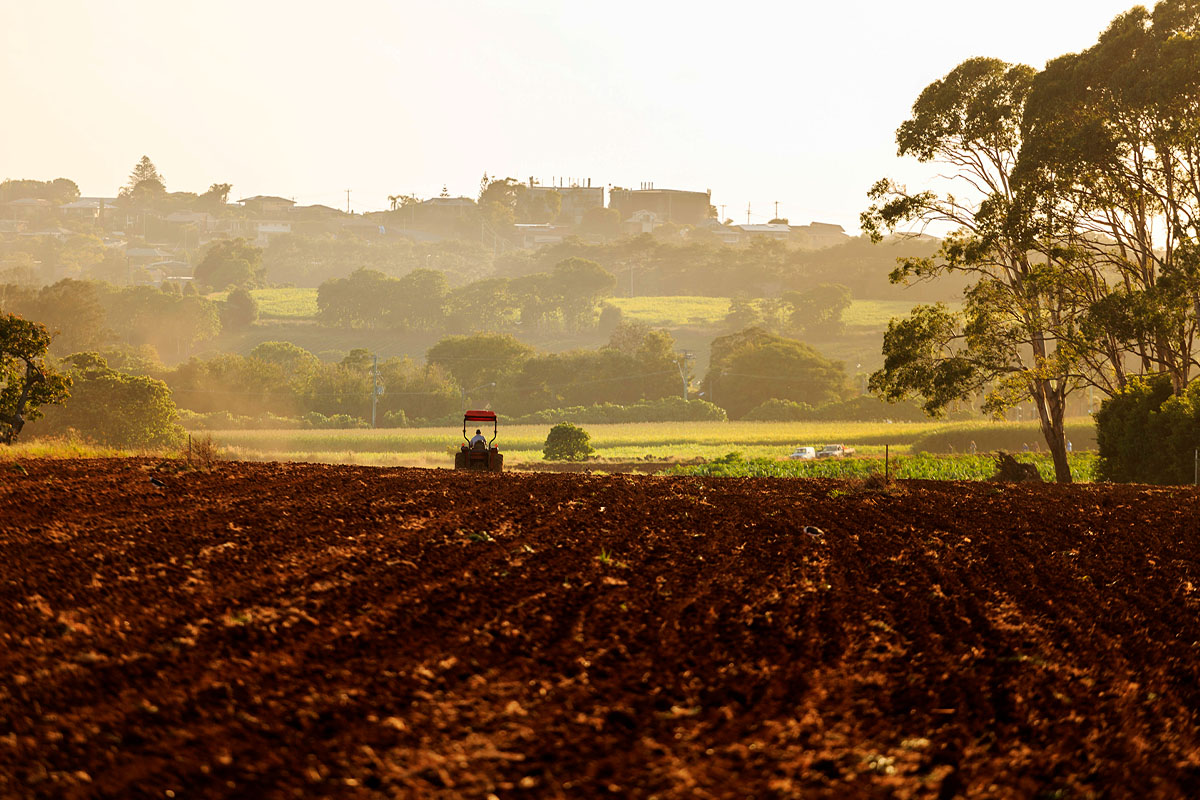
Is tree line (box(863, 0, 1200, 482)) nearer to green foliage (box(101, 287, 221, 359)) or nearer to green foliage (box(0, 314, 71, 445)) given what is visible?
green foliage (box(0, 314, 71, 445))

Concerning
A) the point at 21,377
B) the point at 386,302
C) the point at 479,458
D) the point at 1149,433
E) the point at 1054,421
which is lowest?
the point at 479,458

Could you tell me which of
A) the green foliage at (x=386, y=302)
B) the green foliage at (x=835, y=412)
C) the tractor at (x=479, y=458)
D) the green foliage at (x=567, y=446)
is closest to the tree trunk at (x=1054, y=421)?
the tractor at (x=479, y=458)

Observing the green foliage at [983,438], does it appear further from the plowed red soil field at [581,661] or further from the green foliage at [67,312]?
the green foliage at [67,312]

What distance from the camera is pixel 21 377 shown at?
3022cm

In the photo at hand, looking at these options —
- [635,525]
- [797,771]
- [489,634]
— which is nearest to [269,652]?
[489,634]

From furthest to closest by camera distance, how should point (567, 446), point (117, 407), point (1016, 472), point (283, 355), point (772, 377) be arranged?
1. point (283, 355)
2. point (772, 377)
3. point (567, 446)
4. point (117, 407)
5. point (1016, 472)

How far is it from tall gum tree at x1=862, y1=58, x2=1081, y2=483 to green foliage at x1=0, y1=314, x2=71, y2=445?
82.1 feet

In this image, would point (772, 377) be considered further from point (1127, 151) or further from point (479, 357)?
point (1127, 151)

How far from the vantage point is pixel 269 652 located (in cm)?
736

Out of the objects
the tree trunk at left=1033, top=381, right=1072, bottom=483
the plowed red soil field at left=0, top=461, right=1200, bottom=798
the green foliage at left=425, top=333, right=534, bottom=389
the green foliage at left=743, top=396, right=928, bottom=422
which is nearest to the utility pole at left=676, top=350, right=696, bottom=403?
the green foliage at left=743, top=396, right=928, bottom=422

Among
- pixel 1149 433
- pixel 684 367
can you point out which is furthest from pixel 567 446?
pixel 684 367

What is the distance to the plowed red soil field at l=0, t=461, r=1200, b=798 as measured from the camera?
5.60m

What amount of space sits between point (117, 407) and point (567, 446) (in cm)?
2077

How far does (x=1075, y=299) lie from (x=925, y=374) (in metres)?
5.73
